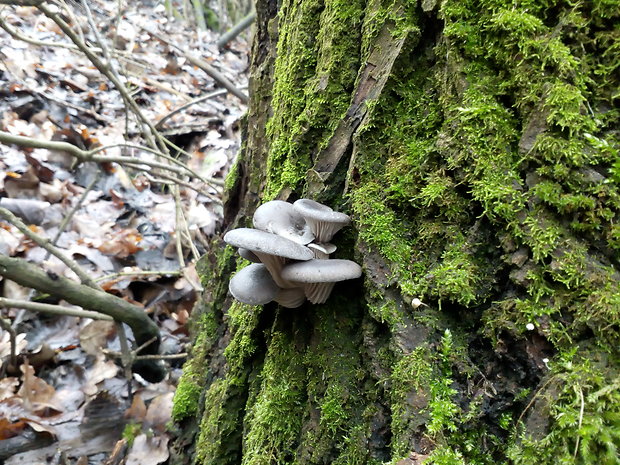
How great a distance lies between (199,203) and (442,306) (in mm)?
5010

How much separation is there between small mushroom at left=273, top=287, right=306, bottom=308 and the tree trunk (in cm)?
6

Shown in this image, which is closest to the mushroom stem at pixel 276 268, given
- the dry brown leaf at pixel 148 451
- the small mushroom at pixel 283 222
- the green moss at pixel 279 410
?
the small mushroom at pixel 283 222

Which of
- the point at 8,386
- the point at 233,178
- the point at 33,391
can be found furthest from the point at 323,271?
the point at 8,386

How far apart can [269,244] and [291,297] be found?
42 centimetres

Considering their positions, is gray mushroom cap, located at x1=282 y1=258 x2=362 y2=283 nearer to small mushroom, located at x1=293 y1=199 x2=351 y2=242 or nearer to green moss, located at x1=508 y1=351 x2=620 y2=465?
small mushroom, located at x1=293 y1=199 x2=351 y2=242

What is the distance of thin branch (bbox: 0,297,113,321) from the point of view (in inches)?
123

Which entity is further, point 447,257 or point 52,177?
point 52,177

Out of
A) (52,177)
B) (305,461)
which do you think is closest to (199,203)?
(52,177)

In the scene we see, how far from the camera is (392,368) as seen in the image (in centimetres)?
164

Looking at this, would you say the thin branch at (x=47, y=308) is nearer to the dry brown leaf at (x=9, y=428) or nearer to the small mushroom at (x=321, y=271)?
the dry brown leaf at (x=9, y=428)

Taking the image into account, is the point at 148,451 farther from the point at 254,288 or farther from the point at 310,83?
the point at 310,83

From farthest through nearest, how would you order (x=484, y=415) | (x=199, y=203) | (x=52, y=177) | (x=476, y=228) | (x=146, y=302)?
(x=199, y=203) → (x=52, y=177) → (x=146, y=302) → (x=476, y=228) → (x=484, y=415)

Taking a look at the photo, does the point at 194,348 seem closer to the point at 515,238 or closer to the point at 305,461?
the point at 305,461

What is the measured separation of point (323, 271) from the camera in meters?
1.69
